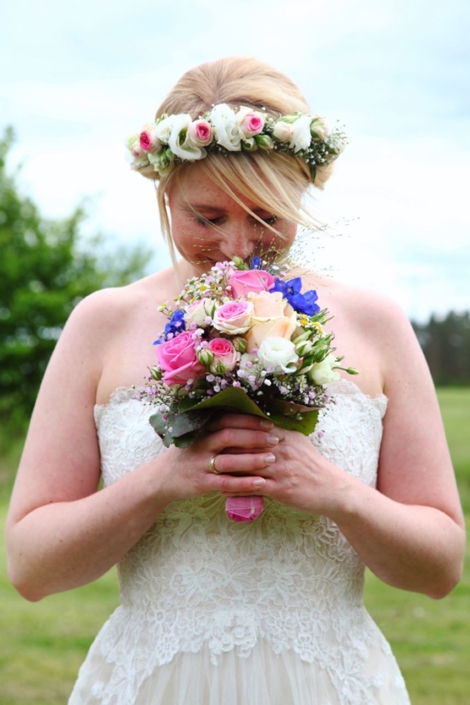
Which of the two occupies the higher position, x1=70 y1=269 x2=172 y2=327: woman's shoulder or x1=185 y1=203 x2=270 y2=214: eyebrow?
x1=185 y1=203 x2=270 y2=214: eyebrow

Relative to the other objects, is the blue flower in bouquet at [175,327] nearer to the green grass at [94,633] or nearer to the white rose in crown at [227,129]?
the white rose in crown at [227,129]

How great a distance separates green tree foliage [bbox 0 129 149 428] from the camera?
879 inches

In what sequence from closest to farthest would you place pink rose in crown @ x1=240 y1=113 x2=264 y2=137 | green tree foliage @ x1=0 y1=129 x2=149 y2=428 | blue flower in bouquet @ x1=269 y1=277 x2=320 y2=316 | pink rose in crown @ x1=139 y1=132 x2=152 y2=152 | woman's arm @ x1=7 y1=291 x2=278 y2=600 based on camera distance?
1. blue flower in bouquet @ x1=269 y1=277 x2=320 y2=316
2. woman's arm @ x1=7 y1=291 x2=278 y2=600
3. pink rose in crown @ x1=240 y1=113 x2=264 y2=137
4. pink rose in crown @ x1=139 y1=132 x2=152 y2=152
5. green tree foliage @ x1=0 y1=129 x2=149 y2=428

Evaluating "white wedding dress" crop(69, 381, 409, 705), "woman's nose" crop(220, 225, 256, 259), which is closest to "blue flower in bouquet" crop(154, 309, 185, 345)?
"woman's nose" crop(220, 225, 256, 259)

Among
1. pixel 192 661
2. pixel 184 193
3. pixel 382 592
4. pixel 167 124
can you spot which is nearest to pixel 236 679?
pixel 192 661

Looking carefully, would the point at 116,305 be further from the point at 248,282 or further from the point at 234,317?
the point at 234,317

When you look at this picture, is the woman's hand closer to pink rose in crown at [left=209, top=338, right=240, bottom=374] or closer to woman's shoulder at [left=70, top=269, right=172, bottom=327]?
pink rose in crown at [left=209, top=338, right=240, bottom=374]

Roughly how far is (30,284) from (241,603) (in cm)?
2147

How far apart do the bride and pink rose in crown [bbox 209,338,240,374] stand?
0.39 m

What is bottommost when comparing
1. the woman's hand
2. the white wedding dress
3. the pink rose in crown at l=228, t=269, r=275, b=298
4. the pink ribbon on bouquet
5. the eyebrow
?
the white wedding dress

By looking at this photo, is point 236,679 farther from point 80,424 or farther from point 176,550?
point 80,424

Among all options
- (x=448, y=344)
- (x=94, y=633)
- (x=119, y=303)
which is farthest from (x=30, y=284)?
(x=119, y=303)

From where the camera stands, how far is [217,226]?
2832 mm

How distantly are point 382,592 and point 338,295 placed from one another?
823cm
